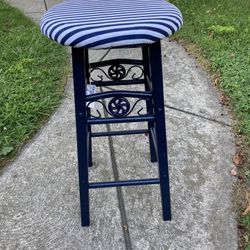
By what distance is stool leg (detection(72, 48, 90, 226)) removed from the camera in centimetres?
158

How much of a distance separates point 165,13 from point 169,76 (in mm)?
1902

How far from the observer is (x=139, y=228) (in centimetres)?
197

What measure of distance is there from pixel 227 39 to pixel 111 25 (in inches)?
112

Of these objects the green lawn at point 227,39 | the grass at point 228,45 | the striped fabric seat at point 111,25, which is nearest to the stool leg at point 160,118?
the striped fabric seat at point 111,25

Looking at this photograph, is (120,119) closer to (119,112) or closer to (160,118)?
(119,112)

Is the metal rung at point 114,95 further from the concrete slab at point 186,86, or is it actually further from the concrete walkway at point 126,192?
the concrete slab at point 186,86

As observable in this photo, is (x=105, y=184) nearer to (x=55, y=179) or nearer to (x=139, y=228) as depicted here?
(x=139, y=228)

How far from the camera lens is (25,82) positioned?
3289 millimetres

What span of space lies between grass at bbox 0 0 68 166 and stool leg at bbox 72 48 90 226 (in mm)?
767

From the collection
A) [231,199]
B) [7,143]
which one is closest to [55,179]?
[7,143]

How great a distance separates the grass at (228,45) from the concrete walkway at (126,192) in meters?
0.10

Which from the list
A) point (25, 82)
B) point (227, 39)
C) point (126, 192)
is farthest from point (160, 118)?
point (227, 39)

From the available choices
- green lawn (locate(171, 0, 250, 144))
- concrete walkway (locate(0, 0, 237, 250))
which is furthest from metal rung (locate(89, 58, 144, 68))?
green lawn (locate(171, 0, 250, 144))

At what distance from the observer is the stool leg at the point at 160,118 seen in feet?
5.24
